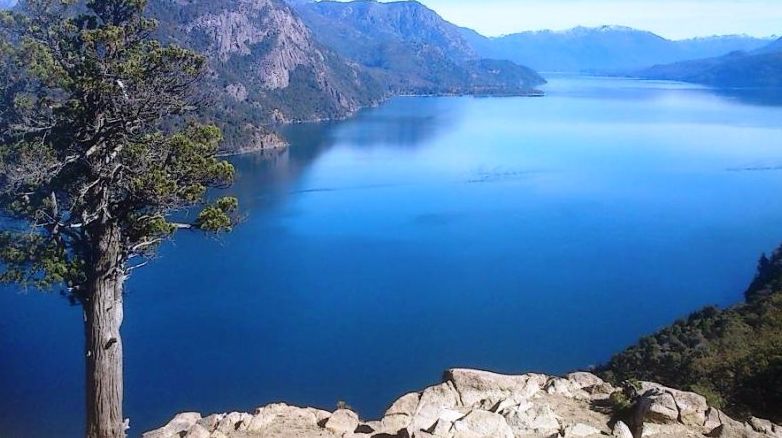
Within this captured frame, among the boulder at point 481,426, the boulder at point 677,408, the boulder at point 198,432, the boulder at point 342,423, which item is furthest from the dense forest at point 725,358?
the boulder at point 198,432

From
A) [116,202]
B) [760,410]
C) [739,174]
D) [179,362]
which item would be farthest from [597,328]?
[739,174]

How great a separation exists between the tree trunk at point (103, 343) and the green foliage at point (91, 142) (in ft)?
0.16

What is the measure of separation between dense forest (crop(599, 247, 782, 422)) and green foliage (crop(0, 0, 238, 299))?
5866mm

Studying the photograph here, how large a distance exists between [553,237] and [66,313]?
2450cm

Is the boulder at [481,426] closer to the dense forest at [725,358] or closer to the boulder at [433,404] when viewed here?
the boulder at [433,404]

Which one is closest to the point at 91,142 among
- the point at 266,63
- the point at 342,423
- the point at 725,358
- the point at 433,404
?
the point at 342,423

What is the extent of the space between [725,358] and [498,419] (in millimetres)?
7559

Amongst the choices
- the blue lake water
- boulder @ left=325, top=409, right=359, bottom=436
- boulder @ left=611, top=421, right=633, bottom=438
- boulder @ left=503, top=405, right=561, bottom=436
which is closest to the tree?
the blue lake water

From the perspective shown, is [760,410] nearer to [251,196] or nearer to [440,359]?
[440,359]

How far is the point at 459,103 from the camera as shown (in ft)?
458

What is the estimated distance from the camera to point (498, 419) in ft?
18.2

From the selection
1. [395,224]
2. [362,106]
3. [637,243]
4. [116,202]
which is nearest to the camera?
[116,202]

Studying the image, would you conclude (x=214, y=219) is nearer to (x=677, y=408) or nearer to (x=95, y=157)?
(x=95, y=157)

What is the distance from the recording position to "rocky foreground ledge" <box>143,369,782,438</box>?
5480mm
